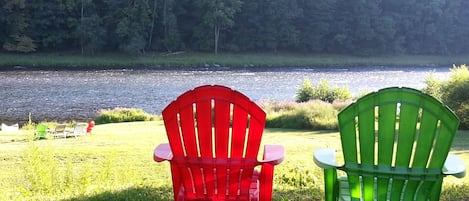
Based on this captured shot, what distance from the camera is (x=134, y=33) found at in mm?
40094

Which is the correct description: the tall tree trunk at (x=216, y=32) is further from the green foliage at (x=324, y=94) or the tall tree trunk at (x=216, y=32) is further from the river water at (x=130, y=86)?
the green foliage at (x=324, y=94)

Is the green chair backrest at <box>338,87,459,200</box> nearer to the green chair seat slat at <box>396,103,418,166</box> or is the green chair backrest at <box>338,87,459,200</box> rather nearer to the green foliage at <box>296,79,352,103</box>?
the green chair seat slat at <box>396,103,418,166</box>

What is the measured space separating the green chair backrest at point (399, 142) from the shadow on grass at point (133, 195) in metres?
1.62

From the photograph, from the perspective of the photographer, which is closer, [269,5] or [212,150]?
[212,150]

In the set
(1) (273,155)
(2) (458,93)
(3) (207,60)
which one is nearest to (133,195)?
(1) (273,155)

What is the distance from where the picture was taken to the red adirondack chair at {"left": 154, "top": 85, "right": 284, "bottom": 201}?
291 cm

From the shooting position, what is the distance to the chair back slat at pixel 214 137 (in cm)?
290

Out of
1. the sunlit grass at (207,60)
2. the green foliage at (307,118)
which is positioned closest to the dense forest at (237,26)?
the sunlit grass at (207,60)

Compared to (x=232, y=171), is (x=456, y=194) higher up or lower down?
lower down

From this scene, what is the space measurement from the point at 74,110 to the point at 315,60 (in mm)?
27794

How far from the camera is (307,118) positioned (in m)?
12.7

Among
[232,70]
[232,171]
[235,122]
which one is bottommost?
[232,70]

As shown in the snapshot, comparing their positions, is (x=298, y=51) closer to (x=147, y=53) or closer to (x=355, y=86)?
(x=147, y=53)

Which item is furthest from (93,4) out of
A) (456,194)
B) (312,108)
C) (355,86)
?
(456,194)
